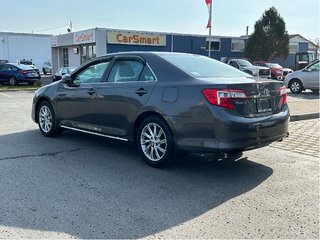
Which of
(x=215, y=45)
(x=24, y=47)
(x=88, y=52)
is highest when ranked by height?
(x=24, y=47)

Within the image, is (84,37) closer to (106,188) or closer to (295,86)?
(295,86)

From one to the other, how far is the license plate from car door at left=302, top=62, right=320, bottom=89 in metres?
13.9

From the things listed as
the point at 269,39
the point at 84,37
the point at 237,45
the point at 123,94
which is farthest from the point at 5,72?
the point at 269,39

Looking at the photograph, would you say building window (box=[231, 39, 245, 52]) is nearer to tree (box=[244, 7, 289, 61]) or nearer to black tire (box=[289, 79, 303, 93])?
tree (box=[244, 7, 289, 61])

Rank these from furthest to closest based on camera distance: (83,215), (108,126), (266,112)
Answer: (108,126) < (266,112) < (83,215)

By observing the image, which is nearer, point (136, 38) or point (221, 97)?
point (221, 97)

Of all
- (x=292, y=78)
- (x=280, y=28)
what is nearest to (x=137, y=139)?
(x=292, y=78)

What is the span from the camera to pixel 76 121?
6785 mm

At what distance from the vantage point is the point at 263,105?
5.12m

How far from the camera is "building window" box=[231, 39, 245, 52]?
3844cm

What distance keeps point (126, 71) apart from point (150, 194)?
2260mm

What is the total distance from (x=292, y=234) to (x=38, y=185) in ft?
9.51

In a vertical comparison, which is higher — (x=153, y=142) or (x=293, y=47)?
(x=293, y=47)

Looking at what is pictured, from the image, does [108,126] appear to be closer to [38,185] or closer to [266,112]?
[38,185]
